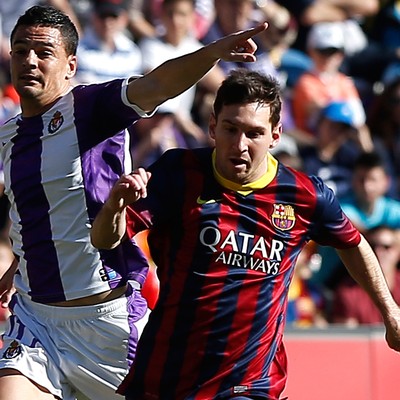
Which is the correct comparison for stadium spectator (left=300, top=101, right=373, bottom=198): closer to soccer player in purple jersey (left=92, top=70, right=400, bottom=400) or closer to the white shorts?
the white shorts

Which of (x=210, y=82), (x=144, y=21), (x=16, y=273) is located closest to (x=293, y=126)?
(x=210, y=82)

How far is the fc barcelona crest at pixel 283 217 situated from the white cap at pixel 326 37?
20.9ft

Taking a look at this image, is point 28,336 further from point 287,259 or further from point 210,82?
point 210,82

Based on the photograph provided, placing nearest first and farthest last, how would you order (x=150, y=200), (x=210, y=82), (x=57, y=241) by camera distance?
(x=150, y=200) → (x=57, y=241) → (x=210, y=82)

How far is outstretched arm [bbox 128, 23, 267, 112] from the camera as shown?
13.6ft

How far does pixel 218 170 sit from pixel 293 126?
19.4ft

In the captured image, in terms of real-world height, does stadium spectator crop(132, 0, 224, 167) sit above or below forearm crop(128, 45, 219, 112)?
below

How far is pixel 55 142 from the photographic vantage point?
15.6 feet

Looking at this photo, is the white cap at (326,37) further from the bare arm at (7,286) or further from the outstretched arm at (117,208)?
the outstretched arm at (117,208)

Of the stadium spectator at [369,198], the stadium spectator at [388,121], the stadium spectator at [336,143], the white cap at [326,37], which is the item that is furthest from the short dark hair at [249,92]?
the white cap at [326,37]

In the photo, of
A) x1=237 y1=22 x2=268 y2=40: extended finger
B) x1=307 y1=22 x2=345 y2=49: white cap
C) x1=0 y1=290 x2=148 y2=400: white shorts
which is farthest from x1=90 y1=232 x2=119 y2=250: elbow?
x1=307 y1=22 x2=345 y2=49: white cap

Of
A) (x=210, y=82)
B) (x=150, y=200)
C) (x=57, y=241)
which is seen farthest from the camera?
(x=210, y=82)

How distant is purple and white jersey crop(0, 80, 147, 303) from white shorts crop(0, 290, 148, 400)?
0.27 feet

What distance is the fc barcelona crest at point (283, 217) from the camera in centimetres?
446
